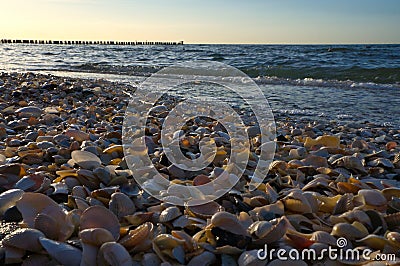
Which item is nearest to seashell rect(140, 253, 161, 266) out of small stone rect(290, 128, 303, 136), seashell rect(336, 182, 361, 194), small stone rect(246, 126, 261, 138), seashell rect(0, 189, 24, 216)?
seashell rect(0, 189, 24, 216)

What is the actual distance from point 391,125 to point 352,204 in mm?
3337

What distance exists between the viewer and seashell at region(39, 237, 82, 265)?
1161mm

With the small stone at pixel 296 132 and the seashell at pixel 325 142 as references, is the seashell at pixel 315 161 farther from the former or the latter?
the small stone at pixel 296 132

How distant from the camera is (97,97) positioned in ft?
18.1

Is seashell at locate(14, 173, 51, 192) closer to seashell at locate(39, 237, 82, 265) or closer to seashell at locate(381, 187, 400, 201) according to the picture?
seashell at locate(39, 237, 82, 265)

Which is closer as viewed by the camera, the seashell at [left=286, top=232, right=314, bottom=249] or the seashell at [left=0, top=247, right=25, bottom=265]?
the seashell at [left=0, top=247, right=25, bottom=265]

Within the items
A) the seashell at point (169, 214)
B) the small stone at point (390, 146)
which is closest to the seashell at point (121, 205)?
the seashell at point (169, 214)

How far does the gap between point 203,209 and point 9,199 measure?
734 millimetres

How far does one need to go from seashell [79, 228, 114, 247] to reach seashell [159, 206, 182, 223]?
0.96ft

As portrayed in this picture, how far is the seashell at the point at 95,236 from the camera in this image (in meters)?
1.20

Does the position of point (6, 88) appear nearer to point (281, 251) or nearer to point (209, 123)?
point (209, 123)

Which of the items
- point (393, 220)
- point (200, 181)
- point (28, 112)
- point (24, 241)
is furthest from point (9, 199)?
point (28, 112)

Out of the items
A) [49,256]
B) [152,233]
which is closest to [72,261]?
[49,256]

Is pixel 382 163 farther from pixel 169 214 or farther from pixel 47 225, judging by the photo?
pixel 47 225
